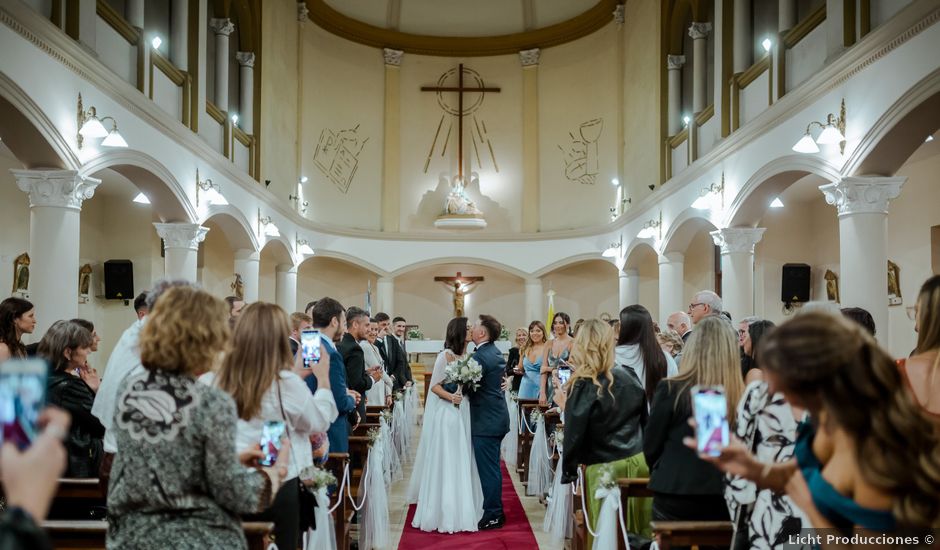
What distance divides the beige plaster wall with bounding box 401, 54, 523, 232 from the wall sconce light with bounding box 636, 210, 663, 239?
5.57 metres

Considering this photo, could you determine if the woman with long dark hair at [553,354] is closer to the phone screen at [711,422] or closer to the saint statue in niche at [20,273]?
the phone screen at [711,422]

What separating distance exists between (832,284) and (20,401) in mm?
13296

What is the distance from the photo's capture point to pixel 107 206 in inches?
517

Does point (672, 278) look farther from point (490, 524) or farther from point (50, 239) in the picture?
point (50, 239)

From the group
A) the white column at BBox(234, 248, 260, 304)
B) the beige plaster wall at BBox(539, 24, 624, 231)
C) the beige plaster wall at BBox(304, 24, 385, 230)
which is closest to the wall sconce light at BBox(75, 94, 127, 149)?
the white column at BBox(234, 248, 260, 304)

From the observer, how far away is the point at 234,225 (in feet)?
40.1

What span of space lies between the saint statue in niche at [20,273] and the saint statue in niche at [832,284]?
11.8 metres

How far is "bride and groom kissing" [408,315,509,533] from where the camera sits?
643 centimetres

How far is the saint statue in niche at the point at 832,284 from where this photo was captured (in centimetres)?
1289

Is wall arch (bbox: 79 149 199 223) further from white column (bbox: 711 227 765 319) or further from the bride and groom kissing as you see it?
white column (bbox: 711 227 765 319)

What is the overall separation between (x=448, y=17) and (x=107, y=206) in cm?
927

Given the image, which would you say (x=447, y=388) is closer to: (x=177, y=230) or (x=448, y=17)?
(x=177, y=230)

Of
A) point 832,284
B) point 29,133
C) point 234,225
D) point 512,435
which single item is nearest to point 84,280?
point 234,225

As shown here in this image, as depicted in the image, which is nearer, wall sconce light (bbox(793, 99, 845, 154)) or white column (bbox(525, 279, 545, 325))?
wall sconce light (bbox(793, 99, 845, 154))
